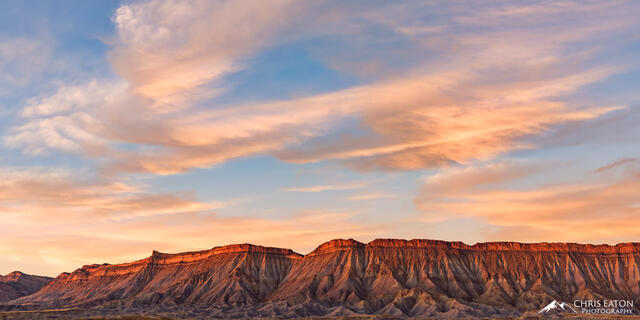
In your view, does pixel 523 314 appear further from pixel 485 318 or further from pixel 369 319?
pixel 369 319

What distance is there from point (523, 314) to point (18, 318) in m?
141

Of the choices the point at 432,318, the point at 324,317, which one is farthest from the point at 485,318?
the point at 324,317

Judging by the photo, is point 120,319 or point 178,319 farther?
point 178,319

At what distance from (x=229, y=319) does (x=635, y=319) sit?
111061 mm

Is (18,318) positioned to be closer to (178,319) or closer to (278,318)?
(178,319)

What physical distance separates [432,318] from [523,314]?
2732cm

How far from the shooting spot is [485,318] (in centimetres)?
19188

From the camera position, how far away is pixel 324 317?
7820 inches

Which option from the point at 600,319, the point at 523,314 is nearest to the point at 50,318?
the point at 523,314

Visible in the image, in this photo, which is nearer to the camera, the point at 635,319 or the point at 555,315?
the point at 635,319

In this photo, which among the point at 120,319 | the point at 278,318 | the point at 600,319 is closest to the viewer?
the point at 120,319

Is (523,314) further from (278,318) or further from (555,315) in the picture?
(278,318)

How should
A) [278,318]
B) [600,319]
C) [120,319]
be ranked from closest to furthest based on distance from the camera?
[120,319]
[600,319]
[278,318]

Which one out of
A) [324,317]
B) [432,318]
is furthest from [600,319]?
[324,317]
